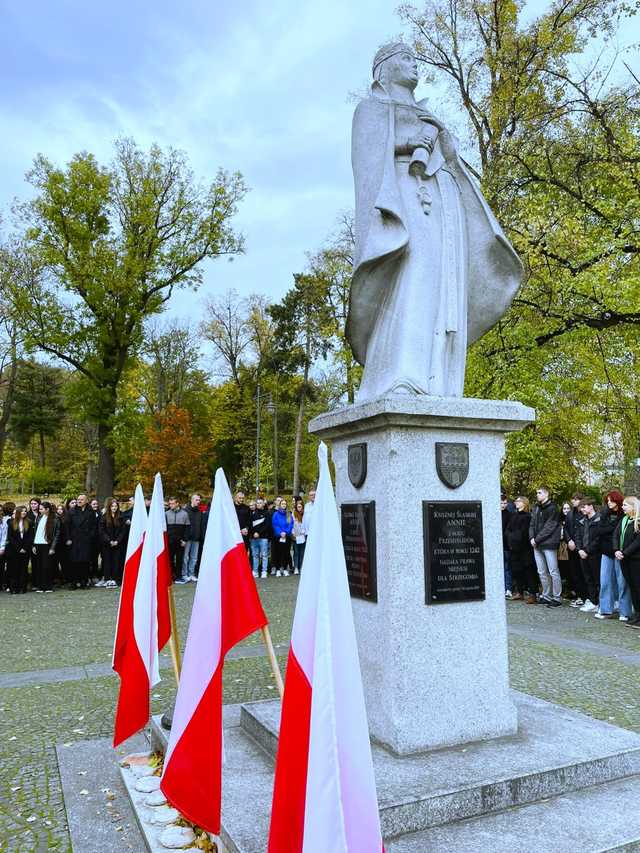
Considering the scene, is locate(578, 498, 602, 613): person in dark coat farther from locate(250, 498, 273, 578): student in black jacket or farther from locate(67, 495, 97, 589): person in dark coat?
locate(67, 495, 97, 589): person in dark coat

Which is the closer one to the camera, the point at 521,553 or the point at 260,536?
the point at 521,553

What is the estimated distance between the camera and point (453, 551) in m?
4.07

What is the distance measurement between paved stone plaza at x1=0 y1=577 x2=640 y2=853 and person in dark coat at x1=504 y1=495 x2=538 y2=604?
3.69 ft

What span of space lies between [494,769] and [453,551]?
1.15 metres

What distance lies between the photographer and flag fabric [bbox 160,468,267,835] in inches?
113

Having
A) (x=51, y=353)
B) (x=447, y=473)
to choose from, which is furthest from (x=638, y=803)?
(x=51, y=353)

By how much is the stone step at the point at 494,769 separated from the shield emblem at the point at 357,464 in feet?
5.01

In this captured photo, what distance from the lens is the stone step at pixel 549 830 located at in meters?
3.03

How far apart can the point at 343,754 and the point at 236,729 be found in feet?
8.27

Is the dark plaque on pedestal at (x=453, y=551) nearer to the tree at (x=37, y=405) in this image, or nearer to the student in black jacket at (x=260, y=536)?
the student in black jacket at (x=260, y=536)

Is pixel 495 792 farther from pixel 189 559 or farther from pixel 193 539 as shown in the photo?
pixel 189 559

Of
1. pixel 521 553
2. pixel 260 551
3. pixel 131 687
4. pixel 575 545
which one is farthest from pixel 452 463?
pixel 260 551

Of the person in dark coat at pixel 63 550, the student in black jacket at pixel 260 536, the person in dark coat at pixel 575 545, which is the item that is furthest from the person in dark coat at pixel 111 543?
the person in dark coat at pixel 575 545

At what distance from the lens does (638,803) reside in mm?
3449
